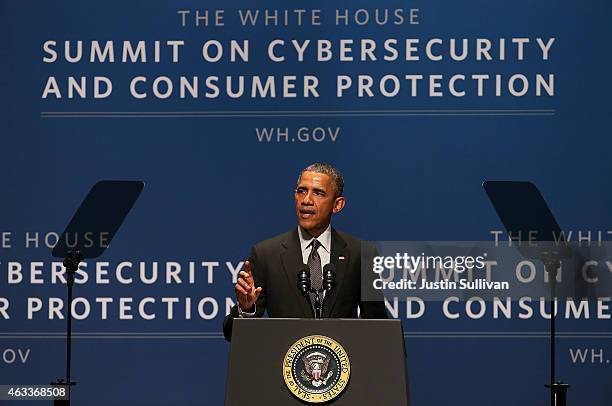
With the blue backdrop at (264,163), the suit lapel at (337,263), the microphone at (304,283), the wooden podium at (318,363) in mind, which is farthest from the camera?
the blue backdrop at (264,163)

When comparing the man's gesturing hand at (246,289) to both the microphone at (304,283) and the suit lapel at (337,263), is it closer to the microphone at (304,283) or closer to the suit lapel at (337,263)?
the microphone at (304,283)

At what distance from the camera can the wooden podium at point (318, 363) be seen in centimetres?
276

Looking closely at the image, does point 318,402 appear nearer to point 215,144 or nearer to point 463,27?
point 215,144

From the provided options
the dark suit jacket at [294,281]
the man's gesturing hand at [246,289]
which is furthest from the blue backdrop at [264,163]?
the man's gesturing hand at [246,289]

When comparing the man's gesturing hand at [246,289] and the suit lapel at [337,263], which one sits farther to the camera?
the suit lapel at [337,263]

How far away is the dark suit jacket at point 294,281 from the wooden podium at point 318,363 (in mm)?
790

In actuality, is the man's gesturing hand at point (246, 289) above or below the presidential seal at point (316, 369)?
above

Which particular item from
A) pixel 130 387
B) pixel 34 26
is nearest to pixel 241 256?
pixel 130 387

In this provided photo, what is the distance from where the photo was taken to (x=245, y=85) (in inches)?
198

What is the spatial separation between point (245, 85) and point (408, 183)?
1.02m

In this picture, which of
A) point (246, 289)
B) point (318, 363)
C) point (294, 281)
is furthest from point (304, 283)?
point (294, 281)

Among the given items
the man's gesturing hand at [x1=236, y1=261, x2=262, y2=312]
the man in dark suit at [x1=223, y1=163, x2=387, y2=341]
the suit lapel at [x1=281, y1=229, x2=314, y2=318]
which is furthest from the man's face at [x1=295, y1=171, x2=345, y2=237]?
the man's gesturing hand at [x1=236, y1=261, x2=262, y2=312]

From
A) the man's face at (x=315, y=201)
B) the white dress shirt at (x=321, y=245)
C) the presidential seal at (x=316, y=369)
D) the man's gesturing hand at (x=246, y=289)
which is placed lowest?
the presidential seal at (x=316, y=369)

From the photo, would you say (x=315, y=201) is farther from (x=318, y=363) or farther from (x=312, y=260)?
(x=318, y=363)
